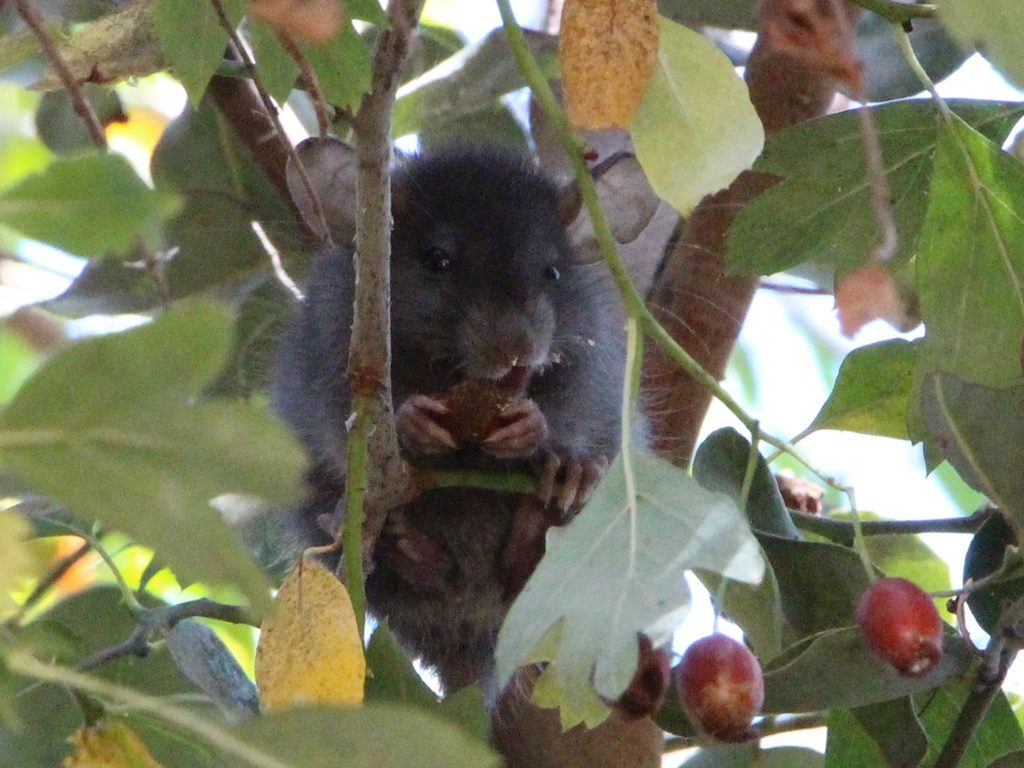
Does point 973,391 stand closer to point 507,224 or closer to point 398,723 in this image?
point 398,723

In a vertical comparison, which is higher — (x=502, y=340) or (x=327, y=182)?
(x=327, y=182)

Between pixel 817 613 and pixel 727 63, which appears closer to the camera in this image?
pixel 727 63

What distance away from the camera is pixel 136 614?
2188 mm

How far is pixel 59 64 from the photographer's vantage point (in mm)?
1811

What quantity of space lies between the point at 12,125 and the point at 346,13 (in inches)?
87.6

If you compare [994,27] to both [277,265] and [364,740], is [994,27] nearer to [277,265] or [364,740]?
[364,740]

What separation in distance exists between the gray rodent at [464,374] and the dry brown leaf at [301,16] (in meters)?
1.11

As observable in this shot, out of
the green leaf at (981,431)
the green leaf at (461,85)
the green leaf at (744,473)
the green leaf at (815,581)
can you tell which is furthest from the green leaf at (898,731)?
the green leaf at (461,85)

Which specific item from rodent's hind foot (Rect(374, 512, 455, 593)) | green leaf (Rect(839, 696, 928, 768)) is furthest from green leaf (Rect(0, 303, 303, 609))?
rodent's hind foot (Rect(374, 512, 455, 593))

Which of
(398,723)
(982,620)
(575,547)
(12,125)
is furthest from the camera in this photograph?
(12,125)

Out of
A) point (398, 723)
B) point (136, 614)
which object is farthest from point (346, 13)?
point (398, 723)

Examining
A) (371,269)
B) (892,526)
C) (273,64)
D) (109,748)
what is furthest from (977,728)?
(273,64)

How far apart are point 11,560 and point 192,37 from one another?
974 mm

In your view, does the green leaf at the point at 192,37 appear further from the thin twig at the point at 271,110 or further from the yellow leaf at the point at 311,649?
the yellow leaf at the point at 311,649
